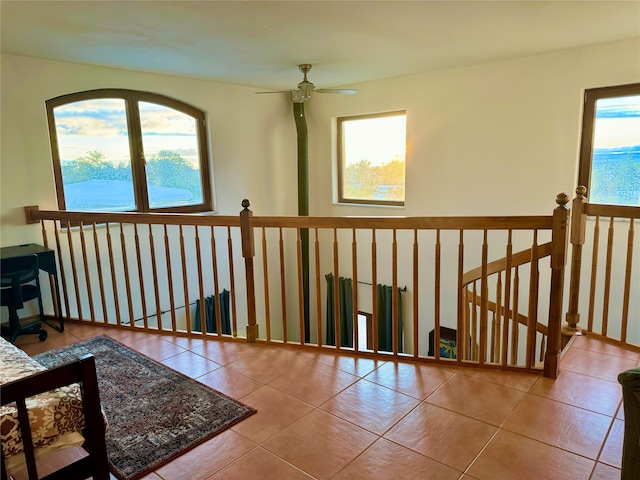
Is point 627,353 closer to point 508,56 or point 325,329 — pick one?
point 508,56

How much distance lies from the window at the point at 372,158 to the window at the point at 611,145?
1927 millimetres

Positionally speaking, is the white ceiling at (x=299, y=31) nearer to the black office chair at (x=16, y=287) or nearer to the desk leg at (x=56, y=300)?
the black office chair at (x=16, y=287)

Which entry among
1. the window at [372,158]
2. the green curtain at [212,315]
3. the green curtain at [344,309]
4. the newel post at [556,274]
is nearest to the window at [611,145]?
the window at [372,158]

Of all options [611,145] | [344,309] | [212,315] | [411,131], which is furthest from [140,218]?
[611,145]

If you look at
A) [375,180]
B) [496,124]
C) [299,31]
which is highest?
[299,31]

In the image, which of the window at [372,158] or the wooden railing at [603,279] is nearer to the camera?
the wooden railing at [603,279]

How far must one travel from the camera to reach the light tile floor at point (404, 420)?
1846 millimetres

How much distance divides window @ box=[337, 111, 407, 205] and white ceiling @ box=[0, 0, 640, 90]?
1.10 metres

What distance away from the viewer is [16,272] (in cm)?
316

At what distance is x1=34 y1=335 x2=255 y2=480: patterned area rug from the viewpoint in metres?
1.97

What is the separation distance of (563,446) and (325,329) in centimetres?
456

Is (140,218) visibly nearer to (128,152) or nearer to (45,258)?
(45,258)

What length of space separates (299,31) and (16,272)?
272 centimetres

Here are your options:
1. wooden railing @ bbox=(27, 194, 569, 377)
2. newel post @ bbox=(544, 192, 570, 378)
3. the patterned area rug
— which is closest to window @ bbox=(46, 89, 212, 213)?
wooden railing @ bbox=(27, 194, 569, 377)
